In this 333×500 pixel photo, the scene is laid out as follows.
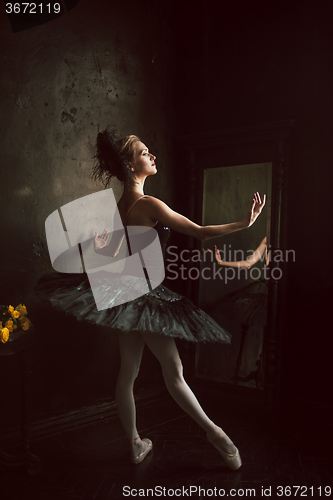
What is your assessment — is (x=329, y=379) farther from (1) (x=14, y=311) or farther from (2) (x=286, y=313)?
(1) (x=14, y=311)

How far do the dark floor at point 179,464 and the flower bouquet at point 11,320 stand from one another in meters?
0.95

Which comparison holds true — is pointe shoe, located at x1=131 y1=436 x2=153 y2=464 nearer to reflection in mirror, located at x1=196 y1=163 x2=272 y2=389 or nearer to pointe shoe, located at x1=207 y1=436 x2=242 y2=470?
pointe shoe, located at x1=207 y1=436 x2=242 y2=470

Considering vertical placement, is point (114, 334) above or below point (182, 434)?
above

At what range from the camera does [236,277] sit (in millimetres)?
3885

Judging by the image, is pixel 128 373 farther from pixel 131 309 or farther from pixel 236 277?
pixel 236 277

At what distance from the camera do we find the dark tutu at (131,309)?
2391mm

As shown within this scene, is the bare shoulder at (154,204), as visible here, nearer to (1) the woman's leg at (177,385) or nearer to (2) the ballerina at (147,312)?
(2) the ballerina at (147,312)

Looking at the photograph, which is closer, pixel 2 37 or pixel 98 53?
pixel 2 37

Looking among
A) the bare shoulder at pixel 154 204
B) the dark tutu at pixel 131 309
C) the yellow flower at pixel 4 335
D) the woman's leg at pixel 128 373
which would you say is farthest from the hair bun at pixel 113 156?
the yellow flower at pixel 4 335

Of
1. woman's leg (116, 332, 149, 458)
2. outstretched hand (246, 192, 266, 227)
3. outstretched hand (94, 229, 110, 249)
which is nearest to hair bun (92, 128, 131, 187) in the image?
outstretched hand (94, 229, 110, 249)

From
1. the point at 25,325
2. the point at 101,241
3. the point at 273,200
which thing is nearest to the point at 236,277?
the point at 273,200

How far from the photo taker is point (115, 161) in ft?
9.27

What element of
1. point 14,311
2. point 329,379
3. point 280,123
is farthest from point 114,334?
point 280,123

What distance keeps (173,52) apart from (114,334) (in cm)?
288
